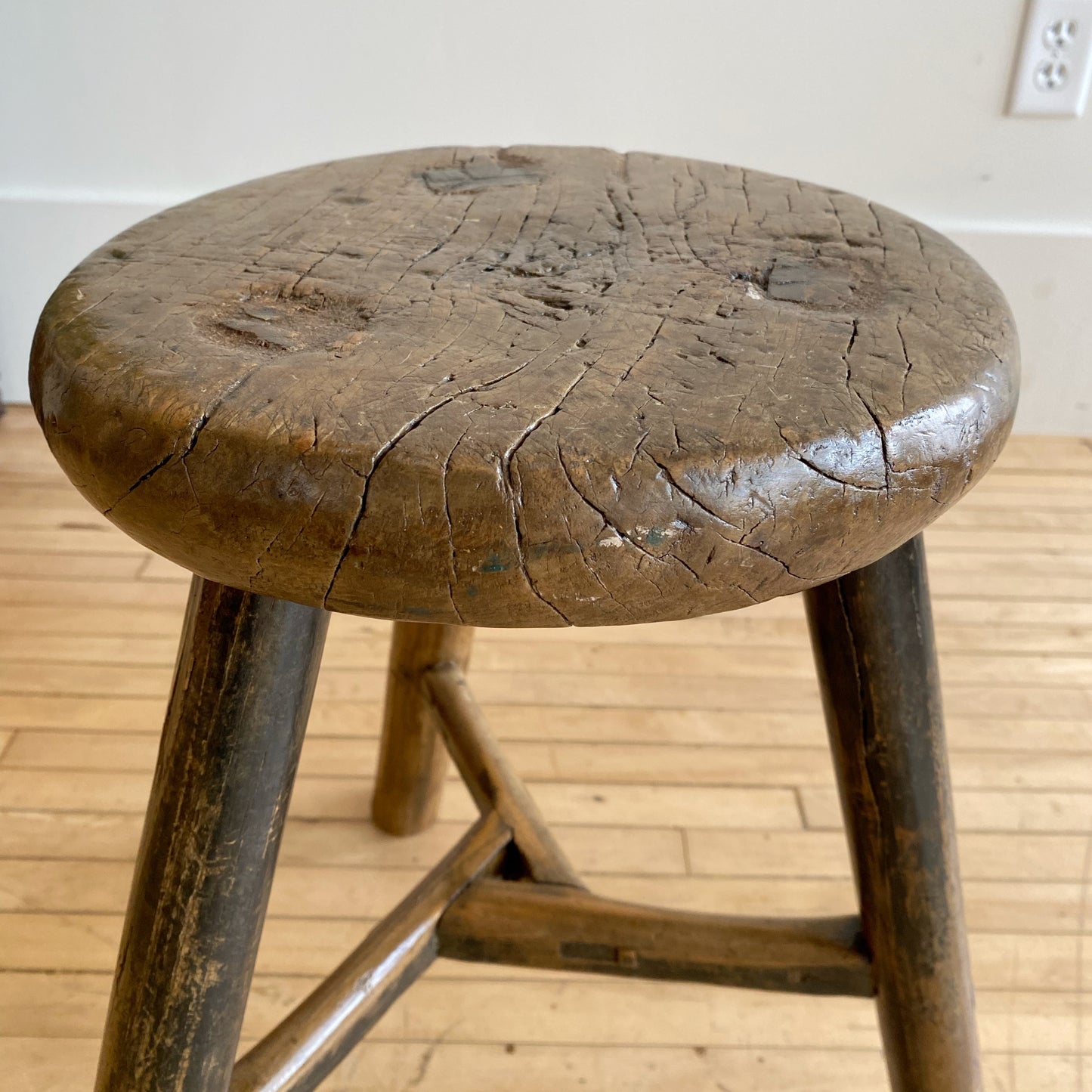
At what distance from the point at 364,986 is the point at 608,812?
16.8 inches

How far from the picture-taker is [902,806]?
66cm

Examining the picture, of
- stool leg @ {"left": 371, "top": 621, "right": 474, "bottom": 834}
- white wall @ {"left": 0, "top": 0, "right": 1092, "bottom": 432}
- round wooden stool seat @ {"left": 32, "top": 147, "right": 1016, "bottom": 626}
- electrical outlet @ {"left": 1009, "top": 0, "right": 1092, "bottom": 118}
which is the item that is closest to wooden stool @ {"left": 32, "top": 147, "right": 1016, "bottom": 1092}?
round wooden stool seat @ {"left": 32, "top": 147, "right": 1016, "bottom": 626}

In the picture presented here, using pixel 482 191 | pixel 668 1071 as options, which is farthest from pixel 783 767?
pixel 482 191

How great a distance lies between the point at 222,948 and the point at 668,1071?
0.44 meters

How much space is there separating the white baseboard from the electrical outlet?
18 cm

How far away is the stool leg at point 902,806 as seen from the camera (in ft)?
2.07

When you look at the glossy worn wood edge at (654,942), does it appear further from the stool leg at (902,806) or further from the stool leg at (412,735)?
the stool leg at (412,735)

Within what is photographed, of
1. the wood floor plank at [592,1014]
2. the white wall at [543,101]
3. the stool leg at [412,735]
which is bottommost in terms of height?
the wood floor plank at [592,1014]

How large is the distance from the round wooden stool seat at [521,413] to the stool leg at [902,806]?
0.16 metres

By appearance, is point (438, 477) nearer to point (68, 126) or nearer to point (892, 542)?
point (892, 542)

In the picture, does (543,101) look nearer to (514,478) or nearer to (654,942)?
(654,942)

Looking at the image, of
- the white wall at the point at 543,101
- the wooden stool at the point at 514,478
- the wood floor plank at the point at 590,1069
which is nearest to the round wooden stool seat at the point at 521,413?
the wooden stool at the point at 514,478

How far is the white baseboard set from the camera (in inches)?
67.9

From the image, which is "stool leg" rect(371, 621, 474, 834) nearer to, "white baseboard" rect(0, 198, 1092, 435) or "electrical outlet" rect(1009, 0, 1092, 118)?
"white baseboard" rect(0, 198, 1092, 435)
